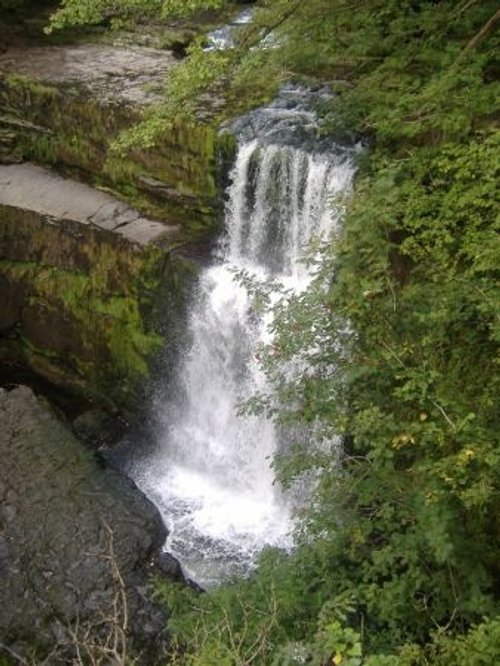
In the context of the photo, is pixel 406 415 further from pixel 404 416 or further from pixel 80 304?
pixel 80 304

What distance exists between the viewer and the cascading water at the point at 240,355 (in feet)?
27.1

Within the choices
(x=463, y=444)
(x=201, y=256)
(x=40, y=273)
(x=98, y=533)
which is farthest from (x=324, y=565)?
(x=40, y=273)

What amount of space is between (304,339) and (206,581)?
11.3 feet

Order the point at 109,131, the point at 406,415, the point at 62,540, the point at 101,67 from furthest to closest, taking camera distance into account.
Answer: the point at 101,67
the point at 109,131
the point at 62,540
the point at 406,415

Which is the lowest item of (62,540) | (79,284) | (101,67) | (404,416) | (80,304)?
(62,540)

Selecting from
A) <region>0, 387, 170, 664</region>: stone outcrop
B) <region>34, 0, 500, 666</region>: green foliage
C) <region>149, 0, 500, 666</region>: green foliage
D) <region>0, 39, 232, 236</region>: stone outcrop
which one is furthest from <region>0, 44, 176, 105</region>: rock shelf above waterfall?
<region>149, 0, 500, 666</region>: green foliage

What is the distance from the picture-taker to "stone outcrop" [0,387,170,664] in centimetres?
647

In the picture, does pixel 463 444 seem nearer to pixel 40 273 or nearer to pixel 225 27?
pixel 40 273

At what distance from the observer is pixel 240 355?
891 cm

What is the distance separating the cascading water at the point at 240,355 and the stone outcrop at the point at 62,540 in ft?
2.63

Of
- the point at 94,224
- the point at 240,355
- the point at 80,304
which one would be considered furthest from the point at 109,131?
the point at 240,355

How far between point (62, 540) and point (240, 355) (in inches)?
118

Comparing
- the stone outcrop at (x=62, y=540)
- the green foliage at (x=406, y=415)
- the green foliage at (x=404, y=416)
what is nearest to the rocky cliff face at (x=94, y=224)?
the stone outcrop at (x=62, y=540)

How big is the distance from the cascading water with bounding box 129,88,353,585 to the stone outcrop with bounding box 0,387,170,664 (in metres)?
0.80
